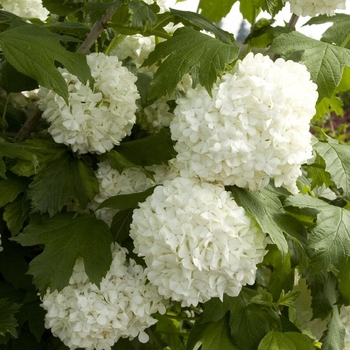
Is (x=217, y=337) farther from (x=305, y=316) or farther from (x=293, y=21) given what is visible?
(x=293, y=21)

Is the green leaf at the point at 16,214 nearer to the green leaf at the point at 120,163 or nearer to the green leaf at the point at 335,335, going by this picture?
the green leaf at the point at 120,163

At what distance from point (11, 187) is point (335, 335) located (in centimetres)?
64

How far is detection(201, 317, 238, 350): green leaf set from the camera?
1141 mm

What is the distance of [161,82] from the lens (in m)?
1.07

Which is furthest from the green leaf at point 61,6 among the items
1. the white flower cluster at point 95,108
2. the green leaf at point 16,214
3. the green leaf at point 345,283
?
the green leaf at point 345,283

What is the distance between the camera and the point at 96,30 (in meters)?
1.19

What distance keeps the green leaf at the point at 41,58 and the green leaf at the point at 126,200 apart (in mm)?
213

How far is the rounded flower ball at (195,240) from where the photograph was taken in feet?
3.31

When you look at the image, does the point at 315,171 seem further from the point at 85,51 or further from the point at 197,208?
the point at 85,51

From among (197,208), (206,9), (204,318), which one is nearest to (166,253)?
(197,208)

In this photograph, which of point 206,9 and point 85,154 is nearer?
point 85,154

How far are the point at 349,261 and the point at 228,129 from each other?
348 mm

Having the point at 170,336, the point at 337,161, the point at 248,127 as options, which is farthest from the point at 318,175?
the point at 170,336

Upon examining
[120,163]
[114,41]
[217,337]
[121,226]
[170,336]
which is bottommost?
[170,336]
